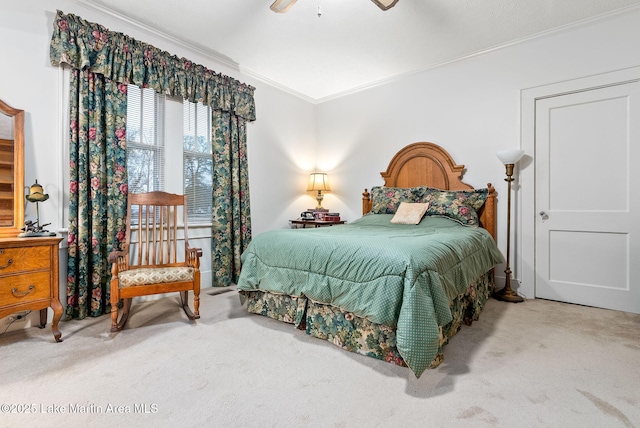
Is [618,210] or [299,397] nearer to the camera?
[299,397]

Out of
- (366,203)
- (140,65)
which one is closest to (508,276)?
(366,203)

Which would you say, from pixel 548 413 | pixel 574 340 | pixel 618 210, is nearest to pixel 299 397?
pixel 548 413

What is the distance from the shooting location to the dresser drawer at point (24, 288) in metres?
1.91

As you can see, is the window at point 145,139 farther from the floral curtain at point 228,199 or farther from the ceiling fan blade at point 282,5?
the ceiling fan blade at point 282,5

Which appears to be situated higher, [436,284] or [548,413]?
[436,284]

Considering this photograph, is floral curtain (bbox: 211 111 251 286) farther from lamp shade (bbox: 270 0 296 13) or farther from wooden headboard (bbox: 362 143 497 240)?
wooden headboard (bbox: 362 143 497 240)

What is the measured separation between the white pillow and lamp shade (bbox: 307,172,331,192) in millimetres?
1487

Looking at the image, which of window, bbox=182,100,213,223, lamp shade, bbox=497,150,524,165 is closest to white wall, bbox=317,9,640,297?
lamp shade, bbox=497,150,524,165

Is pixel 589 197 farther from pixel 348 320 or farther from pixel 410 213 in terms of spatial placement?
pixel 348 320

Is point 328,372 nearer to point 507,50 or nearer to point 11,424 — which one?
point 11,424

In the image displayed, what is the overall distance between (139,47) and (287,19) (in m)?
1.41

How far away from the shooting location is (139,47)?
2.88 m

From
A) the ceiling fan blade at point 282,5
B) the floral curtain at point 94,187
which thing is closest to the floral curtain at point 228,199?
the floral curtain at point 94,187

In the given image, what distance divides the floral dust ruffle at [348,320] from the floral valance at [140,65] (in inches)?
86.4
